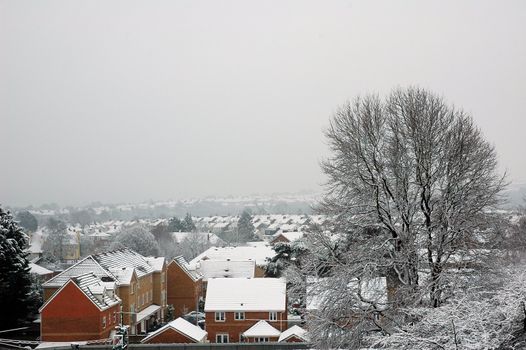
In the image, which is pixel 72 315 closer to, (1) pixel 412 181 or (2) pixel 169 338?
(2) pixel 169 338

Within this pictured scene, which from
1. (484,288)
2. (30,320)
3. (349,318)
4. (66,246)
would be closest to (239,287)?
(30,320)

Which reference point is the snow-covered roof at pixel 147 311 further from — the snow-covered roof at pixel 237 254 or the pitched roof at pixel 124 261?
the snow-covered roof at pixel 237 254

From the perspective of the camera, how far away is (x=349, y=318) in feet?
56.7

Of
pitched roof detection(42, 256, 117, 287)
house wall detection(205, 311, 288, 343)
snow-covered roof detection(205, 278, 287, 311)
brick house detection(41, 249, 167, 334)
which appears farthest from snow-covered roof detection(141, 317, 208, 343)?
pitched roof detection(42, 256, 117, 287)

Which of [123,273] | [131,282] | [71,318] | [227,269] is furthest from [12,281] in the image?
[227,269]

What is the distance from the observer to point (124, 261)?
47.1m

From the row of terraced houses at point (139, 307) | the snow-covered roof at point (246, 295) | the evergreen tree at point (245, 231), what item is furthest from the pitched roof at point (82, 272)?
the evergreen tree at point (245, 231)

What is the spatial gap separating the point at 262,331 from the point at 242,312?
3.91 metres

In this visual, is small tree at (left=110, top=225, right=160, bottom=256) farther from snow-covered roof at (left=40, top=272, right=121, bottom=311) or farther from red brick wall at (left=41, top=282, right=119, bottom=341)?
red brick wall at (left=41, top=282, right=119, bottom=341)

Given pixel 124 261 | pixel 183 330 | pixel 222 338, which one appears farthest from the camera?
pixel 124 261

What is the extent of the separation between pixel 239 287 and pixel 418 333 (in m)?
30.9

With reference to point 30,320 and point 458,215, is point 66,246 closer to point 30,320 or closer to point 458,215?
point 30,320

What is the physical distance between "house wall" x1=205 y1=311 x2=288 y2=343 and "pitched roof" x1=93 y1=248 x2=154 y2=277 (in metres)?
10.3

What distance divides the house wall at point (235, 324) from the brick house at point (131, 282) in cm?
561
